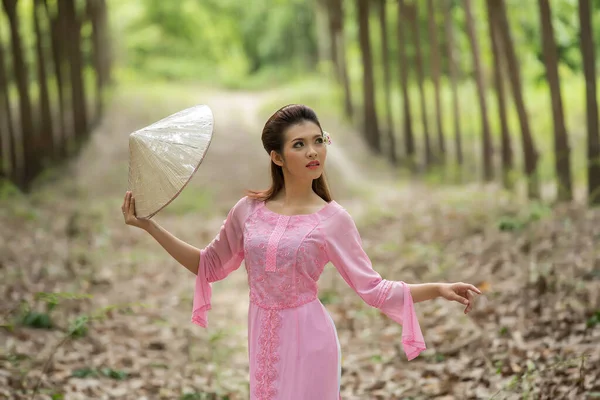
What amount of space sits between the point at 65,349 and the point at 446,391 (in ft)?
10.3

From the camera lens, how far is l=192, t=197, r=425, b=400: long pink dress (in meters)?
3.39

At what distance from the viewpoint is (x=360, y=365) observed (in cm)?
642

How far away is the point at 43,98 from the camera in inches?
701

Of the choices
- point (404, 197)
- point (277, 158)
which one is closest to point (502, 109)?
point (404, 197)

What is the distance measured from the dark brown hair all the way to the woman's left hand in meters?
0.73

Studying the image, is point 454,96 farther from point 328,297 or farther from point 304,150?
point 304,150

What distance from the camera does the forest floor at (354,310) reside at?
18.1 ft

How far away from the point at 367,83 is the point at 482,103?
8.30m

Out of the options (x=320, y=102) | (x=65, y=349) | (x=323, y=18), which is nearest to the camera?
(x=65, y=349)

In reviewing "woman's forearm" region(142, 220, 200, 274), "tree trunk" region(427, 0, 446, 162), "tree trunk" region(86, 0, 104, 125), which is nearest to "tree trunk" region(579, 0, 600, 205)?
"woman's forearm" region(142, 220, 200, 274)

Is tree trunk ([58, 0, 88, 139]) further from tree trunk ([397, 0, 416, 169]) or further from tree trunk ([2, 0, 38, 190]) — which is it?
tree trunk ([397, 0, 416, 169])

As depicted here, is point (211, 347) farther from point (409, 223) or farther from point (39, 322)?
point (409, 223)

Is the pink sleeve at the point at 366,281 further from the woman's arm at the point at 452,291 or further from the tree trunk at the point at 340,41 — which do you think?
the tree trunk at the point at 340,41

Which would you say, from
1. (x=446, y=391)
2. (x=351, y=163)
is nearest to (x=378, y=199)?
(x=351, y=163)
